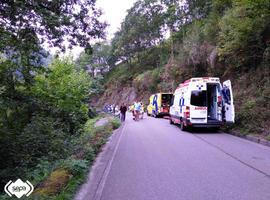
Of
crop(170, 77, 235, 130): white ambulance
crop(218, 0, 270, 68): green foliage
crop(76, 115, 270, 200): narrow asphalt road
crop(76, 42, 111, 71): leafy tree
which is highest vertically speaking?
crop(76, 42, 111, 71): leafy tree

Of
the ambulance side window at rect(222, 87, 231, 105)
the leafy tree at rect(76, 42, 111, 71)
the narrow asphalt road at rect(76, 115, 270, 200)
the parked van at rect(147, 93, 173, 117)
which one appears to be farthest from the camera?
the leafy tree at rect(76, 42, 111, 71)

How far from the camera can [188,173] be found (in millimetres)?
9039

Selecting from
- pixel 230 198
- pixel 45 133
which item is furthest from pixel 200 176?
pixel 45 133

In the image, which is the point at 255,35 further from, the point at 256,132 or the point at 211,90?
the point at 256,132

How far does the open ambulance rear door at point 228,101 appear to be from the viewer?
18172mm

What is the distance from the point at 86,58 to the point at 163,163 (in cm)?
8244

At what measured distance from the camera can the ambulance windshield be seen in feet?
65.1

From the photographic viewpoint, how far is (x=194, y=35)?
116 feet

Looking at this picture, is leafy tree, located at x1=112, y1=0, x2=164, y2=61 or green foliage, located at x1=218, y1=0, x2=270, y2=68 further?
leafy tree, located at x1=112, y1=0, x2=164, y2=61

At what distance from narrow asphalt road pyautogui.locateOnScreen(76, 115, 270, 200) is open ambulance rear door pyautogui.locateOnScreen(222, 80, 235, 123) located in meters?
4.13

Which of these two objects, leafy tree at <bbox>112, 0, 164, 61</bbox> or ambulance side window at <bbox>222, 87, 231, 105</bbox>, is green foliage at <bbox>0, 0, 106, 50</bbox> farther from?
leafy tree at <bbox>112, 0, 164, 61</bbox>

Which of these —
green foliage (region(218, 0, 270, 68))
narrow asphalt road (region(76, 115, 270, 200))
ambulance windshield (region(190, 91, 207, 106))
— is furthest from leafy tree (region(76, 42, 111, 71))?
narrow asphalt road (region(76, 115, 270, 200))

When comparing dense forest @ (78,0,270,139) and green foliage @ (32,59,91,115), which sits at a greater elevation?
dense forest @ (78,0,270,139)

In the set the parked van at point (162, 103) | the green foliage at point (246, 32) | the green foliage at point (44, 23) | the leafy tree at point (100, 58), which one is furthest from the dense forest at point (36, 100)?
the leafy tree at point (100, 58)
